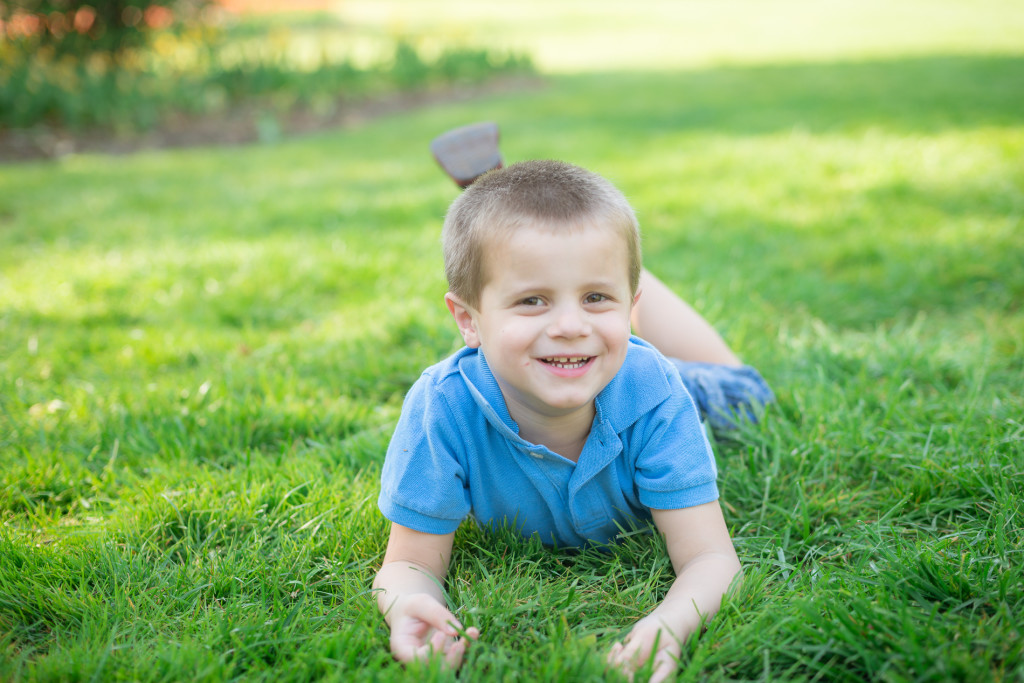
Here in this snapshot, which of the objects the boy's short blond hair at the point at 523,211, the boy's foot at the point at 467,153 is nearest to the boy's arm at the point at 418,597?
the boy's short blond hair at the point at 523,211

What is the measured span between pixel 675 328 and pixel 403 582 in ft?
4.20

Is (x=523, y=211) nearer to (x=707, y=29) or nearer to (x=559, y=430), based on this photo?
(x=559, y=430)

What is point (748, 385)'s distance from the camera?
2.35 meters

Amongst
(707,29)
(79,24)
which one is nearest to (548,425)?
(79,24)

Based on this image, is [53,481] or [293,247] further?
[293,247]

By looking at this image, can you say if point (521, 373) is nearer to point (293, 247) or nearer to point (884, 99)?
point (293, 247)

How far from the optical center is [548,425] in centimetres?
174

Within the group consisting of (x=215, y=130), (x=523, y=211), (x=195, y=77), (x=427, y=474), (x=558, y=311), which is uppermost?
(x=195, y=77)

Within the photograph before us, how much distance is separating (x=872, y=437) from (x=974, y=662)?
34.6 inches

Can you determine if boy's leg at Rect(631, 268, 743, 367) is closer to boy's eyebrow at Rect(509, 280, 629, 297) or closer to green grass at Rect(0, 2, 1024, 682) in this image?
green grass at Rect(0, 2, 1024, 682)

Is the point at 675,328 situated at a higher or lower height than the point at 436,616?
higher

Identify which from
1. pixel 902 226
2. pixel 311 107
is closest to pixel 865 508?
pixel 902 226

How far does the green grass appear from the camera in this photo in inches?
59.3

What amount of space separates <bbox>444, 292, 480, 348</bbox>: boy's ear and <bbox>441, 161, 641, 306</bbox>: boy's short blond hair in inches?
0.9
